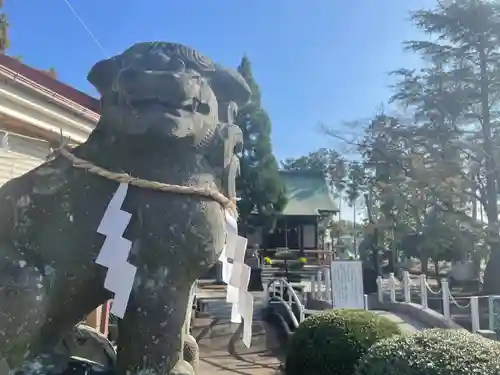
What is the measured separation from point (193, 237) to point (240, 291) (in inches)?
17.7

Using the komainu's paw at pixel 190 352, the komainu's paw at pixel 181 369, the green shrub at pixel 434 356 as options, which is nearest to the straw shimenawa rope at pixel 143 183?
the komainu's paw at pixel 181 369

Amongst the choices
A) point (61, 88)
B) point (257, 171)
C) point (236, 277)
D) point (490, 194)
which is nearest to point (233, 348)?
point (61, 88)

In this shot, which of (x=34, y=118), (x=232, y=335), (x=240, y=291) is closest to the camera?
(x=240, y=291)

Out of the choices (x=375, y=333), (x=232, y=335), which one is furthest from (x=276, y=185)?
(x=375, y=333)

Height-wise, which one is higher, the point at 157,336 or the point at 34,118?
the point at 34,118

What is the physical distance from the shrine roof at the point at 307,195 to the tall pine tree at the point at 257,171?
95.8 inches

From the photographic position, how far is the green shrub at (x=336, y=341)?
4.69m

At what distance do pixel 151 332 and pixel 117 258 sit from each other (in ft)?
0.99

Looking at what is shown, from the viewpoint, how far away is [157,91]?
2023mm

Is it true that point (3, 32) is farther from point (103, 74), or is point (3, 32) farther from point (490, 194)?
point (490, 194)

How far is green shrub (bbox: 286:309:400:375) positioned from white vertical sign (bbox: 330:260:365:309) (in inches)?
137

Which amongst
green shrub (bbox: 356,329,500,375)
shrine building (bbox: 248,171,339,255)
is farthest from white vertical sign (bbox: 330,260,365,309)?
shrine building (bbox: 248,171,339,255)

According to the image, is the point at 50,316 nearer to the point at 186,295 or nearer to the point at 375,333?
the point at 186,295

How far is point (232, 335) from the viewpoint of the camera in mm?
8164
